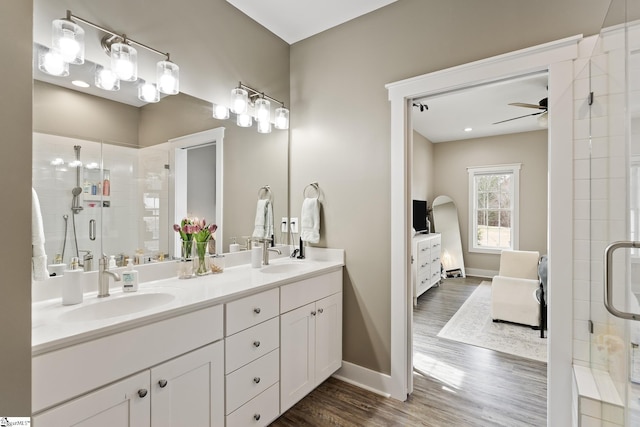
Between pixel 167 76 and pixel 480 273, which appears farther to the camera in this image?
pixel 480 273

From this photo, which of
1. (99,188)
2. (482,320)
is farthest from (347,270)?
(482,320)

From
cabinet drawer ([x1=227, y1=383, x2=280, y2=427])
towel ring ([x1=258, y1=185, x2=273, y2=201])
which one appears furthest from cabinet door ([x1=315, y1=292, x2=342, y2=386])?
towel ring ([x1=258, y1=185, x2=273, y2=201])

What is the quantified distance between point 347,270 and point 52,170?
6.17 feet

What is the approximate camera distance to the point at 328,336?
2205mm

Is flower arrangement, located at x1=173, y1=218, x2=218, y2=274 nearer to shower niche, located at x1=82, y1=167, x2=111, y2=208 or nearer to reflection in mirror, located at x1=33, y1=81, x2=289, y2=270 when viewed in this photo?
reflection in mirror, located at x1=33, y1=81, x2=289, y2=270

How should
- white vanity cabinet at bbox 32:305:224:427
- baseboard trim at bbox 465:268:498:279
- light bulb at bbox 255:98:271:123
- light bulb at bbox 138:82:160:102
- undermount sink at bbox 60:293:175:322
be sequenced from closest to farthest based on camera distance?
white vanity cabinet at bbox 32:305:224:427 < undermount sink at bbox 60:293:175:322 < light bulb at bbox 138:82:160:102 < light bulb at bbox 255:98:271:123 < baseboard trim at bbox 465:268:498:279

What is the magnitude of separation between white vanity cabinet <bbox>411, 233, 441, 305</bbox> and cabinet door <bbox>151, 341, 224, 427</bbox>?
2.89 m

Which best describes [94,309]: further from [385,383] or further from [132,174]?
[385,383]

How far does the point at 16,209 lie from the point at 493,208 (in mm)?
6601

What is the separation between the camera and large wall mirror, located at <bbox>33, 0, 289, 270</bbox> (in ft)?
4.53

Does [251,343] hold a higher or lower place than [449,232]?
lower

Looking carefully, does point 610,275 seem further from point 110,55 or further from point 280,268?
point 110,55

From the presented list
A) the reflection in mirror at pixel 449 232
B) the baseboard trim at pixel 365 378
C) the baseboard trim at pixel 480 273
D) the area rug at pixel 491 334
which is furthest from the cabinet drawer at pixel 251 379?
the baseboard trim at pixel 480 273

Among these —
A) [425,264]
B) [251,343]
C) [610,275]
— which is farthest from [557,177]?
[425,264]
